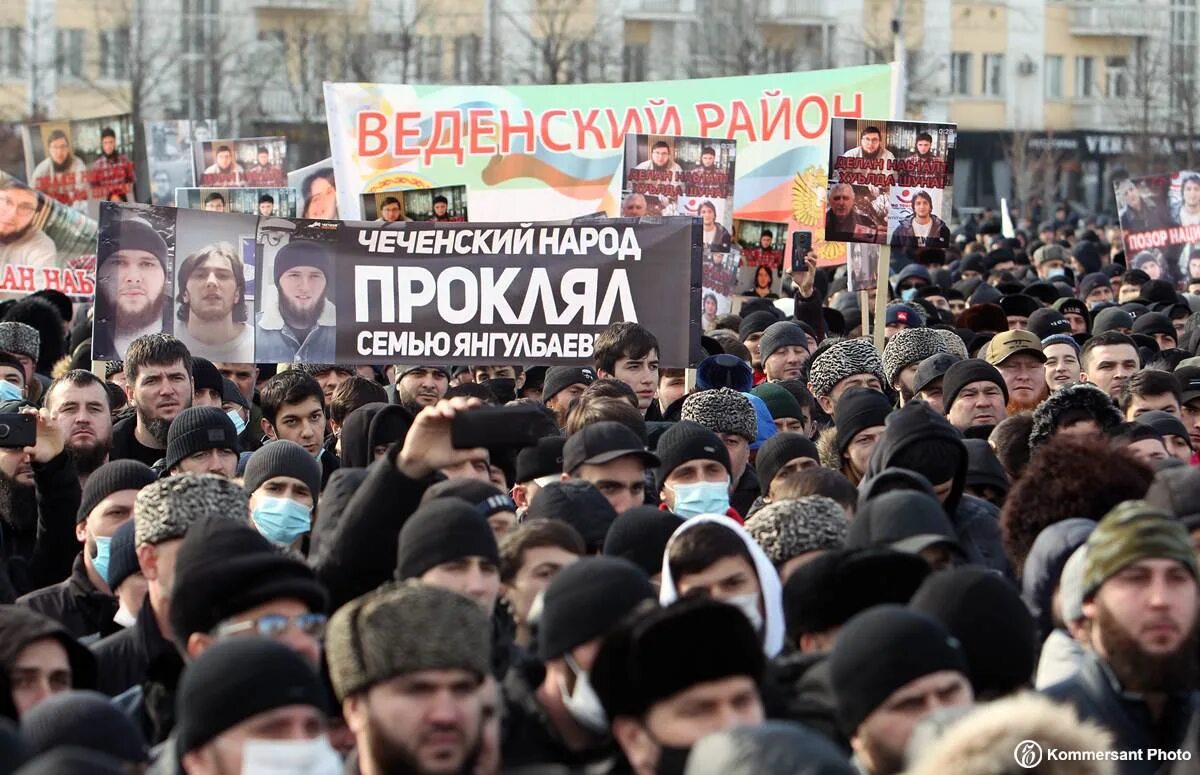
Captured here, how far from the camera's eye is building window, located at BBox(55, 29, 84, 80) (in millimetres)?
56750

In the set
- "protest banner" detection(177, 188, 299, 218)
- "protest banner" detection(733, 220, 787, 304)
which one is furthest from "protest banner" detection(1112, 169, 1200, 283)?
"protest banner" detection(177, 188, 299, 218)

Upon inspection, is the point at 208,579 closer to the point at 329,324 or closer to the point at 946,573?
the point at 946,573

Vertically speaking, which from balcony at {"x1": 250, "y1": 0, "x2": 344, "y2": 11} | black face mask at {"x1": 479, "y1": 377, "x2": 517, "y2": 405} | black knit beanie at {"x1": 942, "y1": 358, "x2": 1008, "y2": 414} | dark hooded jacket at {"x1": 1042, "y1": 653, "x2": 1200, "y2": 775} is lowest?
dark hooded jacket at {"x1": 1042, "y1": 653, "x2": 1200, "y2": 775}

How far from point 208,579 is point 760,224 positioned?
35.4 feet

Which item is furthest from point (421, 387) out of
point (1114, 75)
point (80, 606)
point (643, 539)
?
point (1114, 75)

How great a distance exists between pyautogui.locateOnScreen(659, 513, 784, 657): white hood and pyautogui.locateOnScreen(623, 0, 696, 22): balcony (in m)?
56.5

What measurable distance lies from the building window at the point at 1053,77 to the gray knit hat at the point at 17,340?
58230 millimetres

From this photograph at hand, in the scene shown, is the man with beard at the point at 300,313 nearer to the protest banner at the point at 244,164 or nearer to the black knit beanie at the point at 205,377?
the black knit beanie at the point at 205,377

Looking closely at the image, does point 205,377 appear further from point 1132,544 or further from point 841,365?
point 1132,544

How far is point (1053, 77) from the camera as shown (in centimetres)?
6694

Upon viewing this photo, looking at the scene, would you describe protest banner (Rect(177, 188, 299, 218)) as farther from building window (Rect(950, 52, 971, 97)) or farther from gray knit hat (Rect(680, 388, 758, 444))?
building window (Rect(950, 52, 971, 97))

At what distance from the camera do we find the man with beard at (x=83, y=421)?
340 inches

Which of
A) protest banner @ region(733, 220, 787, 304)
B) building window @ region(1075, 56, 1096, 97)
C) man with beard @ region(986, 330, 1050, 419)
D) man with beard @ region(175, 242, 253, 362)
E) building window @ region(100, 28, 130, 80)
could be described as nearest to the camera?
man with beard @ region(986, 330, 1050, 419)

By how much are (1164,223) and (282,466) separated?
12715 mm
